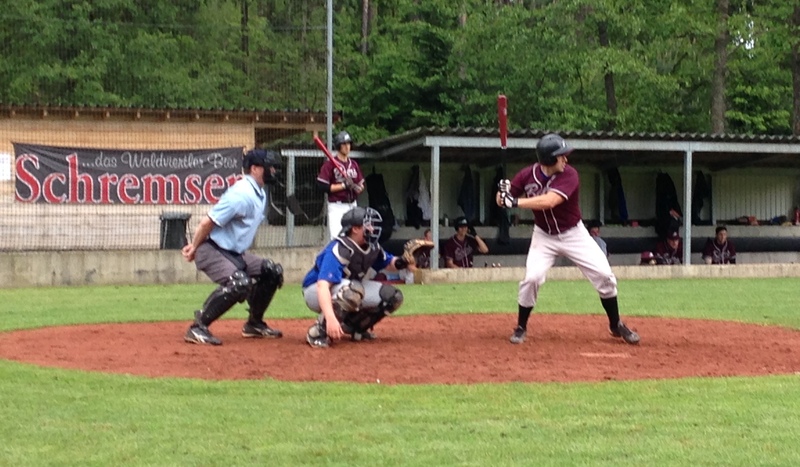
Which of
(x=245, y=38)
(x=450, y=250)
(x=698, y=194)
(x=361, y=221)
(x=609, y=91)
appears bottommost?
(x=450, y=250)

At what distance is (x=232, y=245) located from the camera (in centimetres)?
923

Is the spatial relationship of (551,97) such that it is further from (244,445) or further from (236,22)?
(244,445)

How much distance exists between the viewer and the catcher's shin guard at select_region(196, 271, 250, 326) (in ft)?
29.6

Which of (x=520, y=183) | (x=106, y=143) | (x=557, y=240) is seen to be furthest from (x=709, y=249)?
(x=520, y=183)

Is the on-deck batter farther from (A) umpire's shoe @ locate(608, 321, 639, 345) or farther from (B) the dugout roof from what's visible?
(B) the dugout roof

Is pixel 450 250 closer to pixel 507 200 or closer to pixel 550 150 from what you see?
pixel 550 150

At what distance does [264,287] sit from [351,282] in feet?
3.48

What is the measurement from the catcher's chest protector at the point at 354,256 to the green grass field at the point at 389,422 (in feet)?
3.92

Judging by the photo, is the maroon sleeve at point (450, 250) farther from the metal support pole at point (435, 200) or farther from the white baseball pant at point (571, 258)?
the white baseball pant at point (571, 258)

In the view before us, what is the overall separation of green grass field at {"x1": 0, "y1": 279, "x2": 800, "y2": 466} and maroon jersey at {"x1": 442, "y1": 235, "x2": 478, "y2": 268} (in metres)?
12.0

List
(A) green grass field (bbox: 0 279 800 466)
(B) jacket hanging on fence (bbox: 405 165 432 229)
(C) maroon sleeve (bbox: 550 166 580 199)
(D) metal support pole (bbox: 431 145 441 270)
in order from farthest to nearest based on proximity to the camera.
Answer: (B) jacket hanging on fence (bbox: 405 165 432 229) → (D) metal support pole (bbox: 431 145 441 270) → (C) maroon sleeve (bbox: 550 166 580 199) → (A) green grass field (bbox: 0 279 800 466)

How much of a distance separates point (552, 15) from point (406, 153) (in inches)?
439

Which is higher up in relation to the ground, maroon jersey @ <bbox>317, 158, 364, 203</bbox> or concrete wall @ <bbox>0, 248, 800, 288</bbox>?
maroon jersey @ <bbox>317, 158, 364, 203</bbox>

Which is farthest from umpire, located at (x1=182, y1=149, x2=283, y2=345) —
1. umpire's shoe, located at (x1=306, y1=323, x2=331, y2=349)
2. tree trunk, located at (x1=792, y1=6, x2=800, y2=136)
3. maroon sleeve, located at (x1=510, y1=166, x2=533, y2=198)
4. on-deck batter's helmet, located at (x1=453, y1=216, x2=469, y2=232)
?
tree trunk, located at (x1=792, y1=6, x2=800, y2=136)
